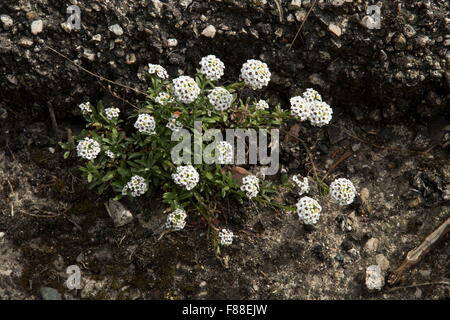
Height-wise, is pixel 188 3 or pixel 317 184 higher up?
pixel 188 3

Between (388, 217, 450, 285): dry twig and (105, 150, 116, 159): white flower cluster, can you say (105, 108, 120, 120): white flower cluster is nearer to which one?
(105, 150, 116, 159): white flower cluster

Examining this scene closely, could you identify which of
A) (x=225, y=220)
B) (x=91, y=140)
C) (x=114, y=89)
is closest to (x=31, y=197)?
(x=91, y=140)

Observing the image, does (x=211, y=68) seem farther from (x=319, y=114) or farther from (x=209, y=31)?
(x=319, y=114)

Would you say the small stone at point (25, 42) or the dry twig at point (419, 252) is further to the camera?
the small stone at point (25, 42)

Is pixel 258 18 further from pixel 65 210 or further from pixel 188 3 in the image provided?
pixel 65 210

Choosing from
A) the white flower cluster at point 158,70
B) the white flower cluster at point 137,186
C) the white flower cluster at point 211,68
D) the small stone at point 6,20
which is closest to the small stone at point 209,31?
the white flower cluster at point 158,70

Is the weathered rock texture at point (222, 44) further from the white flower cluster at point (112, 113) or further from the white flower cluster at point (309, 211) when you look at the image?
the white flower cluster at point (309, 211)
